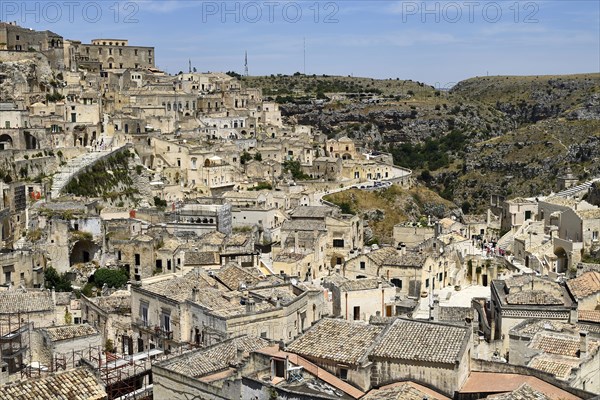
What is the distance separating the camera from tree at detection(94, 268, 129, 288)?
41.9 m

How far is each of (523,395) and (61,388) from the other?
417 inches

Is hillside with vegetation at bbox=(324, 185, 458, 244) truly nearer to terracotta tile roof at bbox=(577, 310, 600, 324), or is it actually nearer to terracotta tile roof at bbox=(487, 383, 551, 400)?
terracotta tile roof at bbox=(577, 310, 600, 324)

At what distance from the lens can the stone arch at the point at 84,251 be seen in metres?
45.1

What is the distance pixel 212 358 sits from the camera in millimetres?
20406

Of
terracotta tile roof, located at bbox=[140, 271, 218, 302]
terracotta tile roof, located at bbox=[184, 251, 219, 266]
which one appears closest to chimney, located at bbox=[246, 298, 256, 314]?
terracotta tile roof, located at bbox=[140, 271, 218, 302]

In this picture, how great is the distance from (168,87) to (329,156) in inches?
731

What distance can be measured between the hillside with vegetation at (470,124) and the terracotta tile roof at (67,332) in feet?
227

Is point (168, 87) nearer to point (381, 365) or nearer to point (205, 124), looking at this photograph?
point (205, 124)

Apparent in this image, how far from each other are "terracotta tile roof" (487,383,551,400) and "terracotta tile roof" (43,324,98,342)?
46.4 ft

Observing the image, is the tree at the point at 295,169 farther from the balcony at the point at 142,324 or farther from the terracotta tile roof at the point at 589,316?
the terracotta tile roof at the point at 589,316

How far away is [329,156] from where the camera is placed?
3241 inches

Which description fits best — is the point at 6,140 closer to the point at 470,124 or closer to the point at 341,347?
the point at 341,347

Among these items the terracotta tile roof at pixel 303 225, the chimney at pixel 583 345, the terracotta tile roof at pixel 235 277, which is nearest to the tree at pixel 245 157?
the terracotta tile roof at pixel 303 225

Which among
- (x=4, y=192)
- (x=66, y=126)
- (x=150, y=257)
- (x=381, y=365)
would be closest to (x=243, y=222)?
(x=150, y=257)
